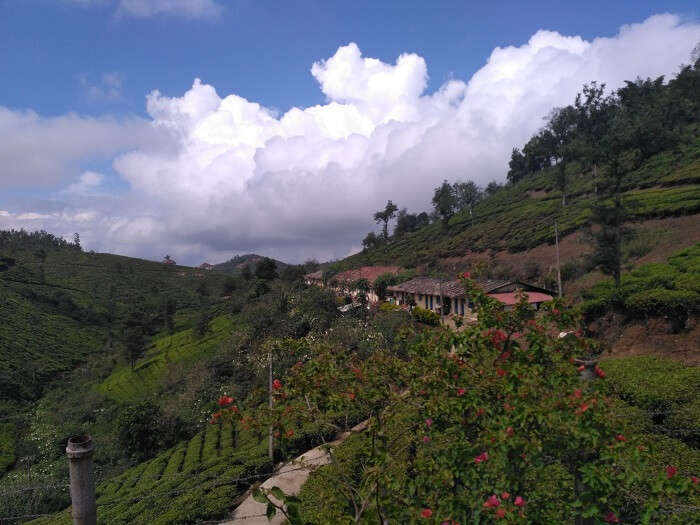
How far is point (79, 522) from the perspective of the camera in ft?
11.3

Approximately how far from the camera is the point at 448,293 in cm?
3194

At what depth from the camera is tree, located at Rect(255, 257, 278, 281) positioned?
1959 inches

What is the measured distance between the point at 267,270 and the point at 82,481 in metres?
47.4

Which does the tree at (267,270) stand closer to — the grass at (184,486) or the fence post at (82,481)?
the grass at (184,486)

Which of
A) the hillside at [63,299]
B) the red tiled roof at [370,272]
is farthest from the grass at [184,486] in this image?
the red tiled roof at [370,272]

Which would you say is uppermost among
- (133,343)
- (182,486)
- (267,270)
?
(267,270)

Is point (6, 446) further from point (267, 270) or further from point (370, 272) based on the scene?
point (370, 272)

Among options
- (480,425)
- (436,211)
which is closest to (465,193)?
(436,211)

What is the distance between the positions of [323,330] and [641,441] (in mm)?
24140

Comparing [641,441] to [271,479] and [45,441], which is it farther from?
[45,441]

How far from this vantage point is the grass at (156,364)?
1359 inches

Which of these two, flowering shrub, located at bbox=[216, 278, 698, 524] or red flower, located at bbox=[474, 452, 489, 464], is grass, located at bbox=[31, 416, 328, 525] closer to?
flowering shrub, located at bbox=[216, 278, 698, 524]

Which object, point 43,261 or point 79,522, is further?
point 43,261

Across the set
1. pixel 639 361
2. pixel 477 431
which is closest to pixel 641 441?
pixel 477 431
